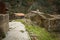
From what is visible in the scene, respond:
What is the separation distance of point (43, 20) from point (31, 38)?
17.9 ft

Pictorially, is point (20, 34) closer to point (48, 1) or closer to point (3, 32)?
point (3, 32)

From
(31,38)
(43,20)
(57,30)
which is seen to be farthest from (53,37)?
(31,38)

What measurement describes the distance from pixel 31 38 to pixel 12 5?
11.4m

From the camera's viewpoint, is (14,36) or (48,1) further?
(48,1)

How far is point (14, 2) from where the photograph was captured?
18.5 metres

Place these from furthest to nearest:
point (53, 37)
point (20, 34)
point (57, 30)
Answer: point (57, 30) < point (53, 37) < point (20, 34)

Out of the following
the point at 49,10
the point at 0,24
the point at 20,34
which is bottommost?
the point at 49,10

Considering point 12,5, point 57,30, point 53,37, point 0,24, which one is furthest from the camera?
point 12,5

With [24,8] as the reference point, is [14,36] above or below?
above

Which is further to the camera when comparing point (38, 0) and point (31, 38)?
point (38, 0)

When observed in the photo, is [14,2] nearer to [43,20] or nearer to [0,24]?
[43,20]

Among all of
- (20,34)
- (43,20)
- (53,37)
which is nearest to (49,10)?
(43,20)

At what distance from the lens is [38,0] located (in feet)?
67.1

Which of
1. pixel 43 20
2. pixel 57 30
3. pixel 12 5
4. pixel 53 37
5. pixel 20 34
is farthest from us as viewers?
pixel 12 5
